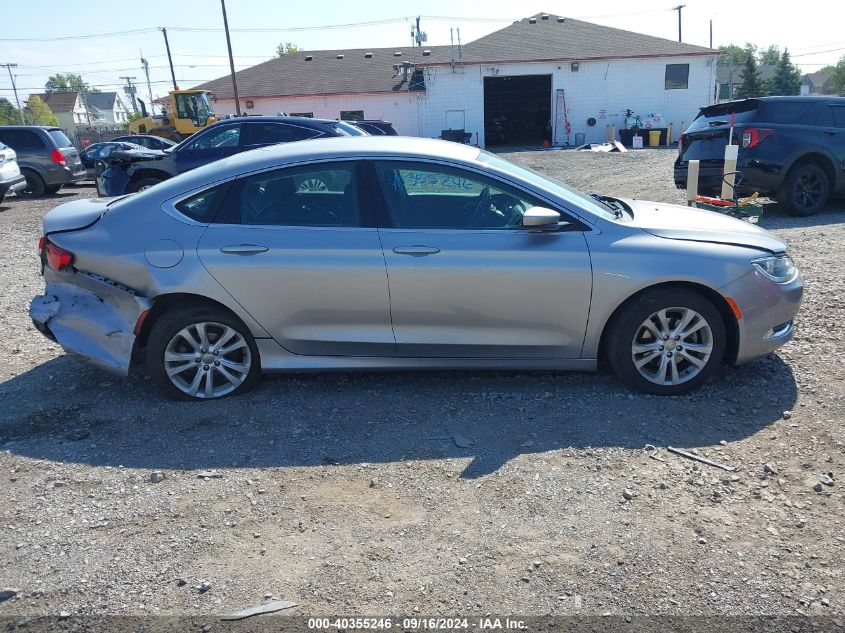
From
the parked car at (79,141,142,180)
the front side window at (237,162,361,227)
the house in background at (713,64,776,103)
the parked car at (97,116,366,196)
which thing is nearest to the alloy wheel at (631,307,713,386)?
the front side window at (237,162,361,227)

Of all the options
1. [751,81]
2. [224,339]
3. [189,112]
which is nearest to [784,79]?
[751,81]

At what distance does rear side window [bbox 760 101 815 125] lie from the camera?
9961 millimetres

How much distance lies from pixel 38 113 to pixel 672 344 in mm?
96029

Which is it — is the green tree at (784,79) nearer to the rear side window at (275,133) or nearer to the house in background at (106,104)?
the rear side window at (275,133)

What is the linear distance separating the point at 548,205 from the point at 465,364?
116 centimetres

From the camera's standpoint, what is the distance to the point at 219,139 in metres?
12.2

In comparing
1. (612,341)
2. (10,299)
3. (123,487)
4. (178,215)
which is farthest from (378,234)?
(10,299)

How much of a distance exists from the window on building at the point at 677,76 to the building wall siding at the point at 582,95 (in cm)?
20

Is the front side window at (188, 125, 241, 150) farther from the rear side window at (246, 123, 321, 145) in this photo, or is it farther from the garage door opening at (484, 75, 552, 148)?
the garage door opening at (484, 75, 552, 148)

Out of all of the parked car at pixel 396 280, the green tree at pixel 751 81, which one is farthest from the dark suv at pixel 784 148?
the green tree at pixel 751 81

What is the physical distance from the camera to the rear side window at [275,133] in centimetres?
1189

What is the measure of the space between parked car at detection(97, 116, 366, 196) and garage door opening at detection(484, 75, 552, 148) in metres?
25.0

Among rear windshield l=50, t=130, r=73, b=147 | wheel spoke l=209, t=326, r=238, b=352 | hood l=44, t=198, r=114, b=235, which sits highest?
rear windshield l=50, t=130, r=73, b=147

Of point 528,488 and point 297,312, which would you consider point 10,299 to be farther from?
point 528,488
